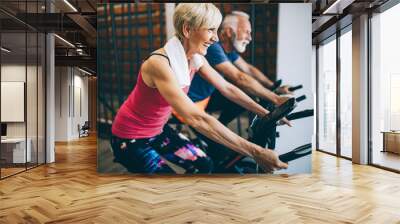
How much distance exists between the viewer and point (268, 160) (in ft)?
22.9

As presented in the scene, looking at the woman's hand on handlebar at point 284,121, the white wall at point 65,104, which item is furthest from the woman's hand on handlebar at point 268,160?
the white wall at point 65,104

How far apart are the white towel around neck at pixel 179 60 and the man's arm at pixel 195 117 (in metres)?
0.10

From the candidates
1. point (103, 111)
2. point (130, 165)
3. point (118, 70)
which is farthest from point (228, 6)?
point (130, 165)

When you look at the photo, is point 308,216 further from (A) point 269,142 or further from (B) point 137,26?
(B) point 137,26

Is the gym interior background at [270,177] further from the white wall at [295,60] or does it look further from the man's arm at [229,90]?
the man's arm at [229,90]

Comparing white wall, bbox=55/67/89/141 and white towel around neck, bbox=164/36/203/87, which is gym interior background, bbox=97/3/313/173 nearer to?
white towel around neck, bbox=164/36/203/87

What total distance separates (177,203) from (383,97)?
17.5 ft

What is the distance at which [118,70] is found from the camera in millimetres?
6934

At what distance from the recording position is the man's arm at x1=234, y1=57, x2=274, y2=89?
6.93 m

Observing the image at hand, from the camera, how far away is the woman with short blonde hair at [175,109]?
6754 mm

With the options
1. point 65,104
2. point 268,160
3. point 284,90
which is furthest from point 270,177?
point 65,104

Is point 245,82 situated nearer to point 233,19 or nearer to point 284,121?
point 284,121

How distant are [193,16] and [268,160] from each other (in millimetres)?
2878

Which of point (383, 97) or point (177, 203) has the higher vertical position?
point (383, 97)
